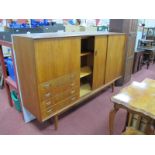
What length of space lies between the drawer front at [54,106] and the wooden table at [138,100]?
2.24 feet

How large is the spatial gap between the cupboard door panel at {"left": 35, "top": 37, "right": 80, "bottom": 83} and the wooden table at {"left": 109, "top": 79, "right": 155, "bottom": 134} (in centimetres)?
72

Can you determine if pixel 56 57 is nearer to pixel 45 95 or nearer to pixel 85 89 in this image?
→ pixel 45 95

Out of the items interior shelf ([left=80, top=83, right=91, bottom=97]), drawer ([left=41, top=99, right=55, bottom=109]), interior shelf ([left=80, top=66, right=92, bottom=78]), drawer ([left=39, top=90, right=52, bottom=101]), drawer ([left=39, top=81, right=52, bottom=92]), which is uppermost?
drawer ([left=39, top=81, right=52, bottom=92])

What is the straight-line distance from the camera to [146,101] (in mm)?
1378

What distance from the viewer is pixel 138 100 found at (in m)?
1.40

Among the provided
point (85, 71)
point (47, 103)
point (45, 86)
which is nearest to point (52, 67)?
point (45, 86)

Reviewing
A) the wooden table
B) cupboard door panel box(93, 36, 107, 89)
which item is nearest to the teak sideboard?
cupboard door panel box(93, 36, 107, 89)

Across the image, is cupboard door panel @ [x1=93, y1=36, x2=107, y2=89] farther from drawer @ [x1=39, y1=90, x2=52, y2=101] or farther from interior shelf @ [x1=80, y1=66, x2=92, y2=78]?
drawer @ [x1=39, y1=90, x2=52, y2=101]

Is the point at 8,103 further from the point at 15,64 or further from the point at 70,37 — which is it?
the point at 70,37

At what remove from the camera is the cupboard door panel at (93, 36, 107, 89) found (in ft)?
7.43

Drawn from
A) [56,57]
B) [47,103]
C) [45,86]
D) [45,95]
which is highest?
[56,57]

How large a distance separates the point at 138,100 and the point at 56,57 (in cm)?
98

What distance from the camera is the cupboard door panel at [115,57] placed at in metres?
2.59
